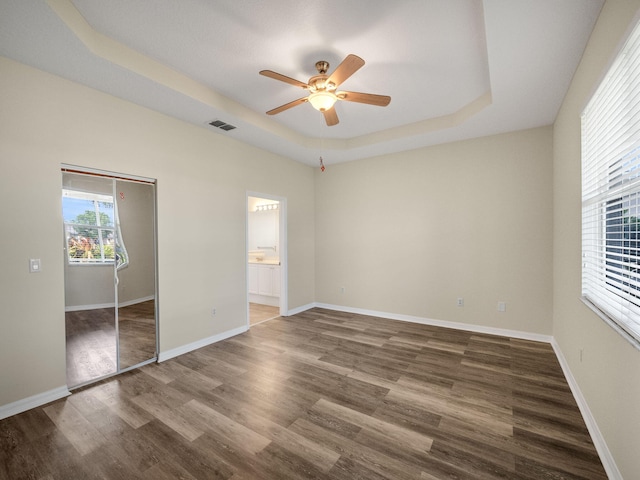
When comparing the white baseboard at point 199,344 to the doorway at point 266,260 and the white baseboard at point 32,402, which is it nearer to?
the doorway at point 266,260

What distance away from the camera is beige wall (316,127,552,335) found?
13.0 feet

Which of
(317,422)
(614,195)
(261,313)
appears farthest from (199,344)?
(614,195)

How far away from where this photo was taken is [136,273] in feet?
10.8

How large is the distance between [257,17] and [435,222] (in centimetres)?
373

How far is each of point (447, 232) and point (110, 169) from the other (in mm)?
4568

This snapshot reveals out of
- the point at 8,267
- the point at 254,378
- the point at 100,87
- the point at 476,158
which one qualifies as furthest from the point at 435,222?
the point at 8,267

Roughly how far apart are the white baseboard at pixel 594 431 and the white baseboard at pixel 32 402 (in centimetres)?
416

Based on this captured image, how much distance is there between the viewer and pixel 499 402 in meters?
2.51

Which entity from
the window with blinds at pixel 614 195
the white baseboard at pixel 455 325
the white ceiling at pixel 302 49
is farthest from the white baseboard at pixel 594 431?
the white ceiling at pixel 302 49

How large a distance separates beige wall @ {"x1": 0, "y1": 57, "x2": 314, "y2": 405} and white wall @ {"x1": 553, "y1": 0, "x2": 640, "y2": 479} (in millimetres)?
3975

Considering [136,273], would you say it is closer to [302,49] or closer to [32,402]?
[32,402]

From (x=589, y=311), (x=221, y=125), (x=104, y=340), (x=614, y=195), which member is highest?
(x=221, y=125)

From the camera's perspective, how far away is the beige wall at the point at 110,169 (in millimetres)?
2398

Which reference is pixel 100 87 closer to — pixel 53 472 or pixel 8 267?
pixel 8 267
